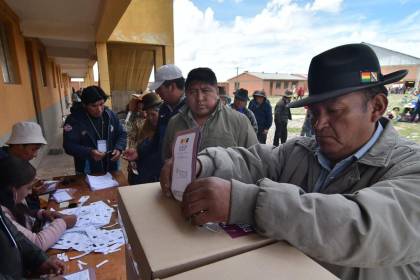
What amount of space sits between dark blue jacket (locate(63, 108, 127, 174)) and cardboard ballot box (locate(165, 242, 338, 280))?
2559mm

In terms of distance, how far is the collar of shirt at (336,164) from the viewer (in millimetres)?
791

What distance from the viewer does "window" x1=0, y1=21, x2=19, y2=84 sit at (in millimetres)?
4230

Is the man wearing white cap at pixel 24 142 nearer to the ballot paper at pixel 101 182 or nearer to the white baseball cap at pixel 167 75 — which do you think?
the ballot paper at pixel 101 182

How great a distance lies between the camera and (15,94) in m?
4.13

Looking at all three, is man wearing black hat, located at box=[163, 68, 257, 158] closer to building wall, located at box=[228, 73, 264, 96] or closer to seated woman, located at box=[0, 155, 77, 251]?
seated woman, located at box=[0, 155, 77, 251]

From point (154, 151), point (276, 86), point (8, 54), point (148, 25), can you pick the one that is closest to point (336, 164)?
point (154, 151)

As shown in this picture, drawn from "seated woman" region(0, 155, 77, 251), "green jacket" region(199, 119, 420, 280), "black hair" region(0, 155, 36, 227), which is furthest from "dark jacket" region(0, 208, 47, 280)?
"green jacket" region(199, 119, 420, 280)

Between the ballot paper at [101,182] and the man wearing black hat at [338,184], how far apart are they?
1686 mm

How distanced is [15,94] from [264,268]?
505 centimetres

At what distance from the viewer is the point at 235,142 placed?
1899 mm

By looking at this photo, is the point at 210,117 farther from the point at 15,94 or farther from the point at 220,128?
the point at 15,94

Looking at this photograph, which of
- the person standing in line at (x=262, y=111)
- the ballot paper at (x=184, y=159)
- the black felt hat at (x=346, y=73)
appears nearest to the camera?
the ballot paper at (x=184, y=159)

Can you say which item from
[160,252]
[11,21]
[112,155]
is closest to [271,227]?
[160,252]

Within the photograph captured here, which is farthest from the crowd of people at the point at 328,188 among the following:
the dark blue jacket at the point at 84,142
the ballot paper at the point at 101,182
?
the dark blue jacket at the point at 84,142
